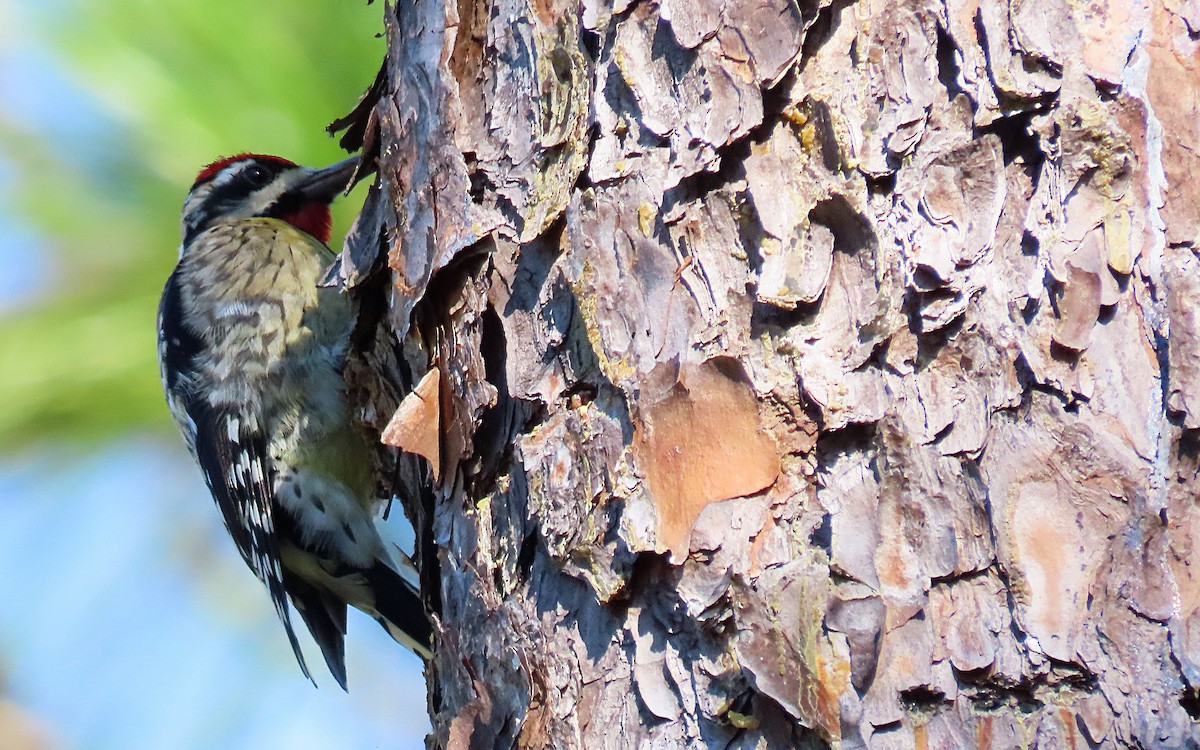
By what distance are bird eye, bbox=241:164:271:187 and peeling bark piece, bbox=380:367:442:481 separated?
1.52 metres

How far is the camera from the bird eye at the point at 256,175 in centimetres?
274

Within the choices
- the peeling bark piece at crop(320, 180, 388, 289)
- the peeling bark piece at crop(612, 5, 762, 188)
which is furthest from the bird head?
the peeling bark piece at crop(612, 5, 762, 188)

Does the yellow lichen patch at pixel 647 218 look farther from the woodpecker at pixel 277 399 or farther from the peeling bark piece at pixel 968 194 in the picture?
the woodpecker at pixel 277 399

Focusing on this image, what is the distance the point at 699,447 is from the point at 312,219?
A: 2.04 meters

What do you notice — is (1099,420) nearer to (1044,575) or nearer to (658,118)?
(1044,575)

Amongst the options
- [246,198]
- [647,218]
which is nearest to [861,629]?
[647,218]

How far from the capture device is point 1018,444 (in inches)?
41.5

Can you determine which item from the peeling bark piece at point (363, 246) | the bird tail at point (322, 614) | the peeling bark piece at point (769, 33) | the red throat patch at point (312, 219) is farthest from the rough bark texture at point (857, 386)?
the red throat patch at point (312, 219)

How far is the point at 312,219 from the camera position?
9.52ft

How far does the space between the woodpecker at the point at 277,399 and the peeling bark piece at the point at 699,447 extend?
4.92 feet

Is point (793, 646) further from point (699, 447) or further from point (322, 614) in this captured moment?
point (322, 614)

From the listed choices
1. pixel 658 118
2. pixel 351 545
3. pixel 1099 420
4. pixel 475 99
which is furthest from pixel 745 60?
A: pixel 351 545

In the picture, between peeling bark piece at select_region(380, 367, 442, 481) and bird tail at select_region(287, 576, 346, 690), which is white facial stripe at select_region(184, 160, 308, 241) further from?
peeling bark piece at select_region(380, 367, 442, 481)

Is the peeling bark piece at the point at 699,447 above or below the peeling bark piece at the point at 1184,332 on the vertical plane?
above
